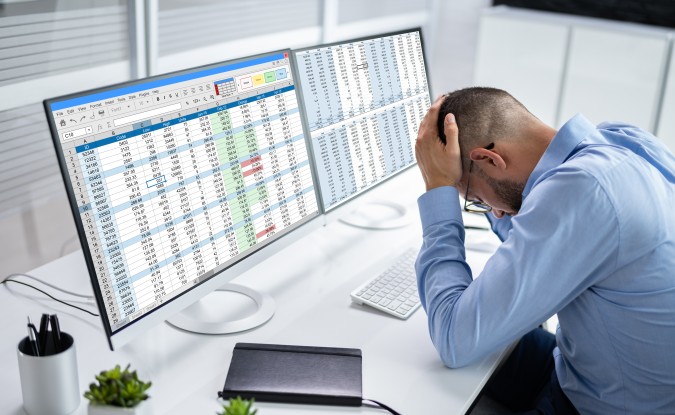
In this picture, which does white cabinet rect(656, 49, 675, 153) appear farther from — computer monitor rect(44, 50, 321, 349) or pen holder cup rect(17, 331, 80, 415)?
pen holder cup rect(17, 331, 80, 415)

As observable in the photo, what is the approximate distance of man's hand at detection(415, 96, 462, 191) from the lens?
4.38ft

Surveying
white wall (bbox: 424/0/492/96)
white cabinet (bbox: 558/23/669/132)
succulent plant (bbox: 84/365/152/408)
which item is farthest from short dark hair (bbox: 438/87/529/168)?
white wall (bbox: 424/0/492/96)

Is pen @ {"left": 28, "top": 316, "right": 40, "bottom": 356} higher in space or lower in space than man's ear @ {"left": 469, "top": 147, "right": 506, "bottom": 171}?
lower

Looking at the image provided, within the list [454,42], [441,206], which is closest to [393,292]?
[441,206]

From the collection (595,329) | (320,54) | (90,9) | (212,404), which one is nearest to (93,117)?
(212,404)

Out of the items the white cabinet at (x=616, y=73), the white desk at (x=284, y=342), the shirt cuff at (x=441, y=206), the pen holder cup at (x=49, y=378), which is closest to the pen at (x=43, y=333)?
the pen holder cup at (x=49, y=378)

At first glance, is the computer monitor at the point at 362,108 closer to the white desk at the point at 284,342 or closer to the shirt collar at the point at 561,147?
the white desk at the point at 284,342

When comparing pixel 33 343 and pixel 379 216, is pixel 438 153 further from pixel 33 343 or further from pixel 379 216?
pixel 33 343

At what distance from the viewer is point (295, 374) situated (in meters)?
1.13

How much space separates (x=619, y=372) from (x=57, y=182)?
5.82ft

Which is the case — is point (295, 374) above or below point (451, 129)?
below

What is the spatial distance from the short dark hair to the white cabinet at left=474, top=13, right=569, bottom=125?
1934 mm

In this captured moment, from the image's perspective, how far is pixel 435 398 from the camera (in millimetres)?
1113

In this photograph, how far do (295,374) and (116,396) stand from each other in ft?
1.08
